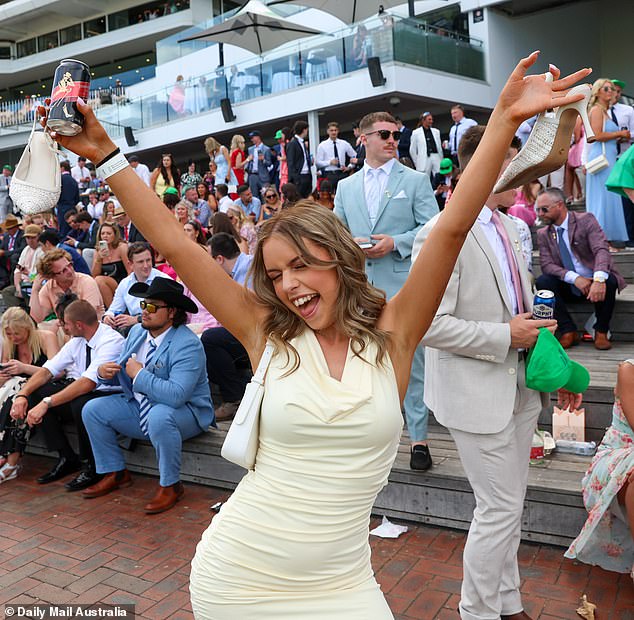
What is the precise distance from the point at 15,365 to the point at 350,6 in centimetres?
1597

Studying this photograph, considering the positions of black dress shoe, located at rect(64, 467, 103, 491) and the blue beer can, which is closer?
the blue beer can

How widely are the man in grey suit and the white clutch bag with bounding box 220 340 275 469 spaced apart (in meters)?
12.0

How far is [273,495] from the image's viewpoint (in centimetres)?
173

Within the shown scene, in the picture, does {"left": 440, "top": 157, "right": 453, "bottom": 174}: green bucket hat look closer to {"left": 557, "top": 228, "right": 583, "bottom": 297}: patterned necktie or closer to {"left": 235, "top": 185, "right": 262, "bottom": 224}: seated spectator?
{"left": 235, "top": 185, "right": 262, "bottom": 224}: seated spectator

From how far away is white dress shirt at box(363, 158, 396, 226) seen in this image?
15.0 feet

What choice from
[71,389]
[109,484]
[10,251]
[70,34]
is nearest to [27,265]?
[10,251]

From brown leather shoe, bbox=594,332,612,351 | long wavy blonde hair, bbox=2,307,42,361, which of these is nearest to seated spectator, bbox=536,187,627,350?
brown leather shoe, bbox=594,332,612,351

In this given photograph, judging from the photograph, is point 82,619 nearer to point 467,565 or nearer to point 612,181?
point 467,565

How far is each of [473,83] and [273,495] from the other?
1852 cm

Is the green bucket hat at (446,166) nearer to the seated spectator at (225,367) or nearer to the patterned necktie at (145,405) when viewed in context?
the seated spectator at (225,367)

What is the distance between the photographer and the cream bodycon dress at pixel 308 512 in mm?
1678

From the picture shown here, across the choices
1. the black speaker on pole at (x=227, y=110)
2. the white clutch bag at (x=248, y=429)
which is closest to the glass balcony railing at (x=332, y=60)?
the black speaker on pole at (x=227, y=110)

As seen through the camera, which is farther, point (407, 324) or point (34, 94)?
point (34, 94)

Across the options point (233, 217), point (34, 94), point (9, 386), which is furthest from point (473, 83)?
point (34, 94)
